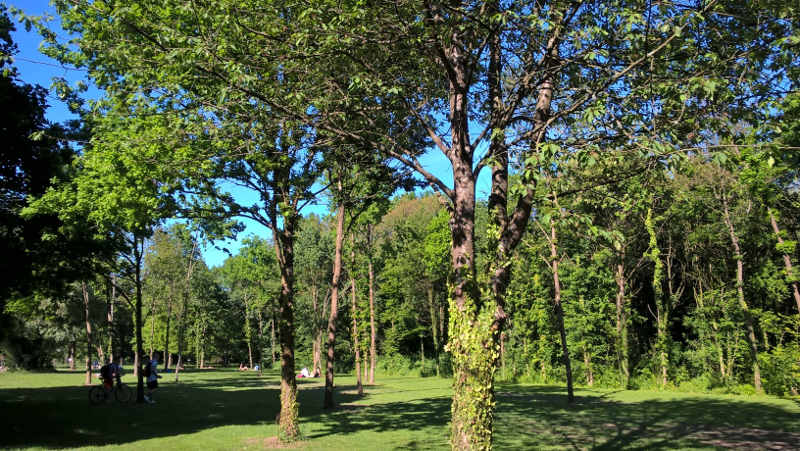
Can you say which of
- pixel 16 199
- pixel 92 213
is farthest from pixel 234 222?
pixel 16 199

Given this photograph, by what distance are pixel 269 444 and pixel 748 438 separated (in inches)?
385

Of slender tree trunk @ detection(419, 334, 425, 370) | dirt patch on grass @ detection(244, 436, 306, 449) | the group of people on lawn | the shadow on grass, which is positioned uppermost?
the group of people on lawn

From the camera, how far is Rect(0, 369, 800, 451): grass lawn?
401 inches

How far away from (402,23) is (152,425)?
1226 cm

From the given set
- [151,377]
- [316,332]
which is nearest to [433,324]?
[316,332]

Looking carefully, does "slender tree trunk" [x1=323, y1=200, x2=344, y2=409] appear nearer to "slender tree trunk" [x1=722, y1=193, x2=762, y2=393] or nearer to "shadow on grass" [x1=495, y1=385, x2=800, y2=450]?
"shadow on grass" [x1=495, y1=385, x2=800, y2=450]

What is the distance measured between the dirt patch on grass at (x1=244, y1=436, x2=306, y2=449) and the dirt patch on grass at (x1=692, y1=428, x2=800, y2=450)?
8.21 m

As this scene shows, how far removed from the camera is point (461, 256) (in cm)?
562

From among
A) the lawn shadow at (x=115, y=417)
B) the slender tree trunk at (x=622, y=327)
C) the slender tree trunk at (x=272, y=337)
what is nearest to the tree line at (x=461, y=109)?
the lawn shadow at (x=115, y=417)

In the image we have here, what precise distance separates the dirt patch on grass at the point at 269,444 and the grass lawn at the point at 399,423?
25 millimetres

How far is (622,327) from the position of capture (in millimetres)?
25828

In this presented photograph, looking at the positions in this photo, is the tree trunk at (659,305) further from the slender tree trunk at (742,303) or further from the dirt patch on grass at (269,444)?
the dirt patch on grass at (269,444)

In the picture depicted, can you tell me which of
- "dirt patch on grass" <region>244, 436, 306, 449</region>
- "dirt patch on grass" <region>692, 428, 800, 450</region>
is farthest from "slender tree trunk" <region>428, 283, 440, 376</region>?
"dirt patch on grass" <region>244, 436, 306, 449</region>

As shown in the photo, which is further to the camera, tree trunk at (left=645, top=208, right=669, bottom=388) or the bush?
tree trunk at (left=645, top=208, right=669, bottom=388)
